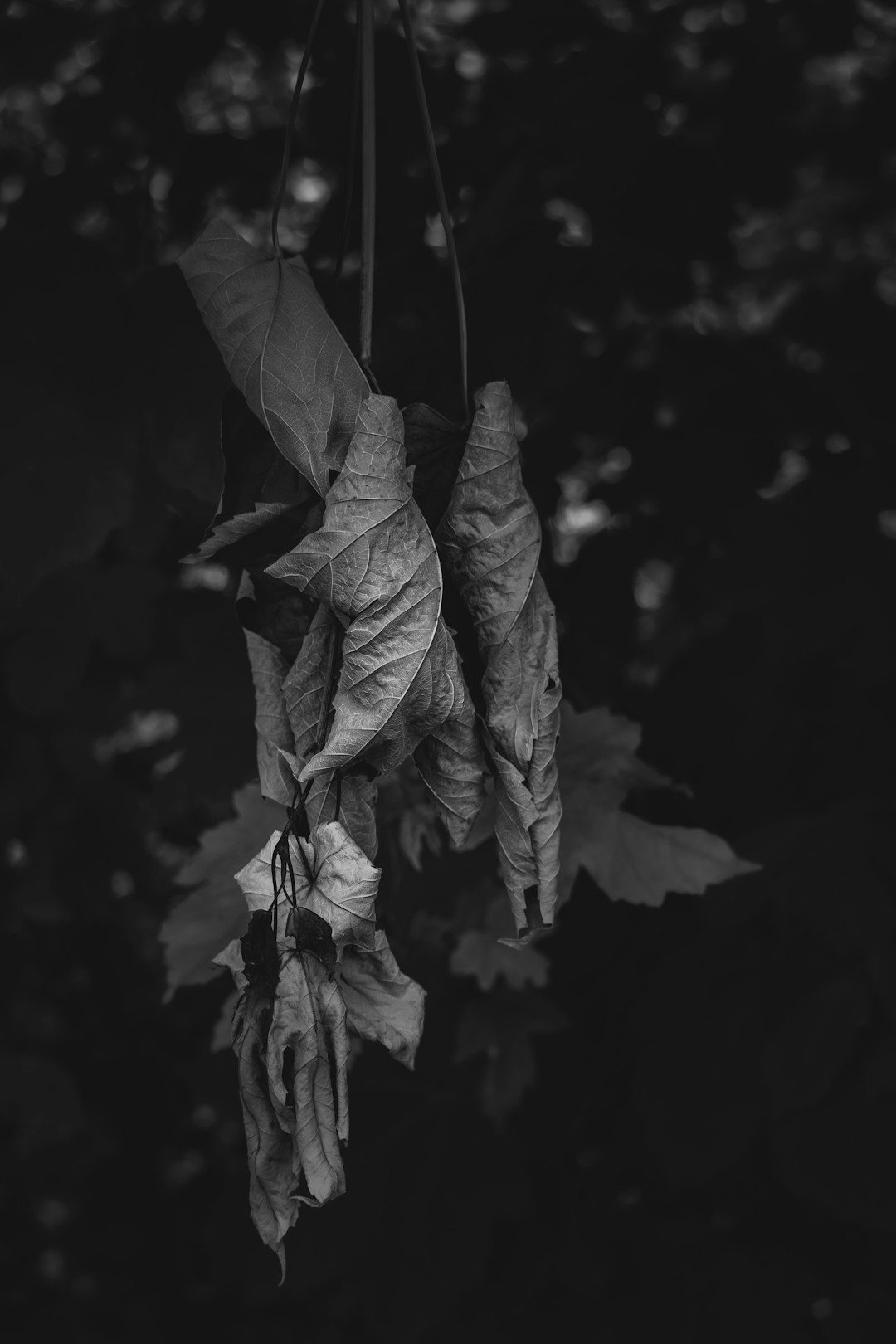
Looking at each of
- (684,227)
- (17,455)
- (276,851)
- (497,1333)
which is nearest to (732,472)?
(684,227)

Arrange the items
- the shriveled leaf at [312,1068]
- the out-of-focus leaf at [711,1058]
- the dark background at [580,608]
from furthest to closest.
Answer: the out-of-focus leaf at [711,1058] < the dark background at [580,608] < the shriveled leaf at [312,1068]

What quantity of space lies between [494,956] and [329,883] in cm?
76

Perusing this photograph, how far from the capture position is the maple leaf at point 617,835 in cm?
118

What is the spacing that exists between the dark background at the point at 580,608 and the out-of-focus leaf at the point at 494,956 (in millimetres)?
43

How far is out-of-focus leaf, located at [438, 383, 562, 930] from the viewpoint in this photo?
0.77 metres

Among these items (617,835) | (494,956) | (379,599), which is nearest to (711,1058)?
(494,956)

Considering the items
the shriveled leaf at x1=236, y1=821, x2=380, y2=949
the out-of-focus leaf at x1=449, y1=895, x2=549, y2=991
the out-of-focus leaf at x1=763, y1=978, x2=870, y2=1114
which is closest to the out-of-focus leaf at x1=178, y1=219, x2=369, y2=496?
the shriveled leaf at x1=236, y1=821, x2=380, y2=949

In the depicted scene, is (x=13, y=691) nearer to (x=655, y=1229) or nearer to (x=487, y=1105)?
(x=487, y=1105)

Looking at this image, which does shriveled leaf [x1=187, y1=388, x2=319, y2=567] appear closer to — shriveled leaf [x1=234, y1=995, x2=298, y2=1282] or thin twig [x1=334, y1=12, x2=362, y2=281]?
thin twig [x1=334, y1=12, x2=362, y2=281]

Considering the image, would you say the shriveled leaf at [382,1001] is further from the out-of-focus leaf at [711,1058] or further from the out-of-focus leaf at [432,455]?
the out-of-focus leaf at [711,1058]

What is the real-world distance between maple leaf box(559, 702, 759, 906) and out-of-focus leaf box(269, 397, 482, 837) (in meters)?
0.53

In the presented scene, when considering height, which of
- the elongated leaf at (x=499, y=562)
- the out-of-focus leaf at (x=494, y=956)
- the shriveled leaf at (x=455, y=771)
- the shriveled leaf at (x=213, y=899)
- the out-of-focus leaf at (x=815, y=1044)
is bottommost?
the out-of-focus leaf at (x=815, y=1044)

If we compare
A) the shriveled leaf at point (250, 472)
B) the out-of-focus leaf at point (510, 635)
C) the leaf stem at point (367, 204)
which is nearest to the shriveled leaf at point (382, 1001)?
the out-of-focus leaf at point (510, 635)

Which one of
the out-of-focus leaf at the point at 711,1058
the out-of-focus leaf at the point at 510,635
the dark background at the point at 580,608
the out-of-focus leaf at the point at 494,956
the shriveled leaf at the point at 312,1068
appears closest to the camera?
the shriveled leaf at the point at 312,1068
